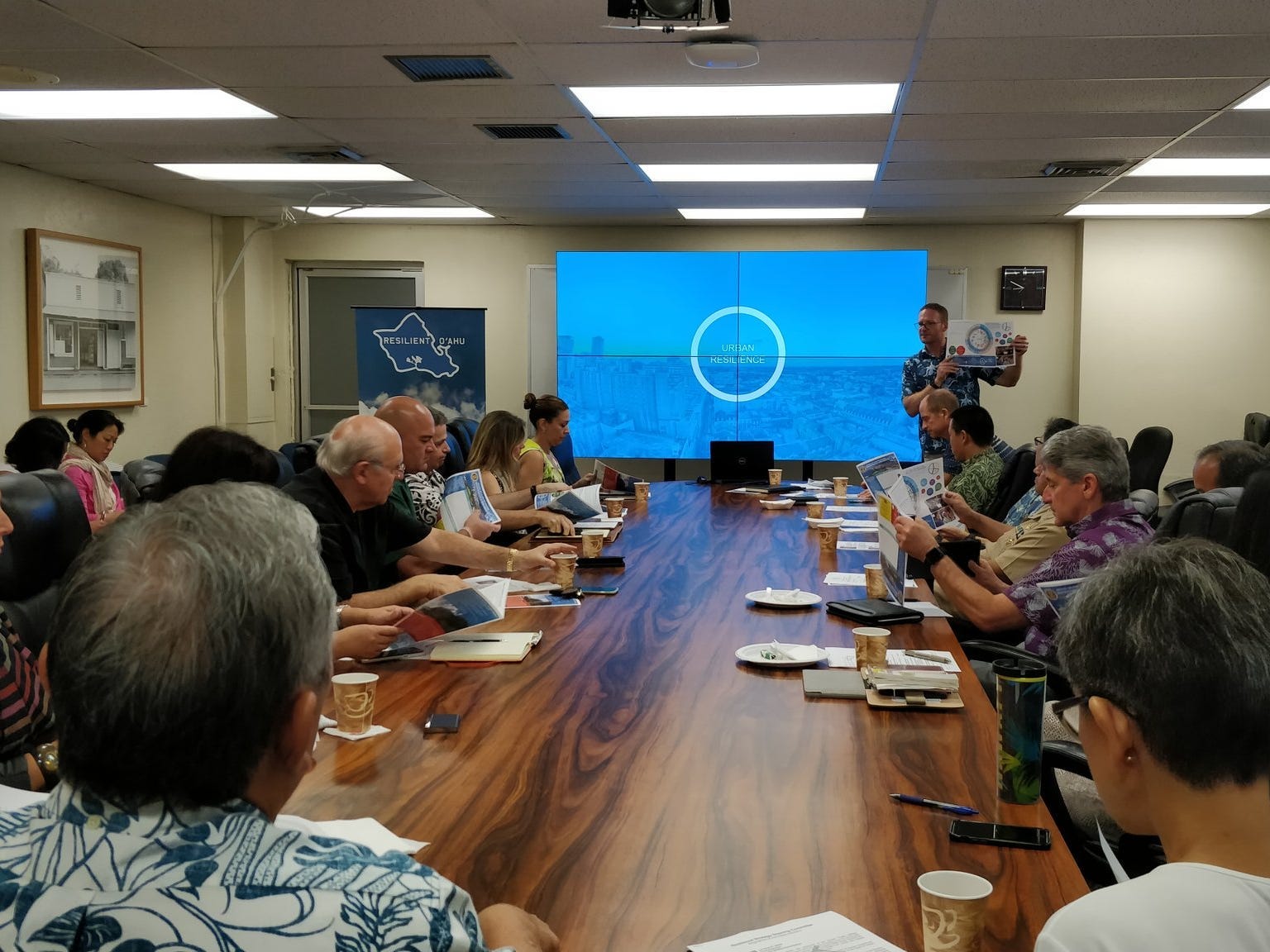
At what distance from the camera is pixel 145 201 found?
8.71 meters

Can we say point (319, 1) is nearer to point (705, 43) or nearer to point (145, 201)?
point (705, 43)

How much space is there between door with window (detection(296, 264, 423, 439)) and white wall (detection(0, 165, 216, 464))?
1062 mm

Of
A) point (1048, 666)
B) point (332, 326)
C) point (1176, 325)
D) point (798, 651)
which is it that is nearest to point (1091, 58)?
point (1048, 666)

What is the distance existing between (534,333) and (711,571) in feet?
21.1

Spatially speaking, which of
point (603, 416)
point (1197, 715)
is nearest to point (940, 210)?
point (603, 416)

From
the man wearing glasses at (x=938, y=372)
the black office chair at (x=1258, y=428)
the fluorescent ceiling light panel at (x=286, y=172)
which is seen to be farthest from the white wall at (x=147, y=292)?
the black office chair at (x=1258, y=428)

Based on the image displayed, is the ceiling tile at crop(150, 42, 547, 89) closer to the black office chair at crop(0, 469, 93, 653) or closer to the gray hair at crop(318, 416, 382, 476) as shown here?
the gray hair at crop(318, 416, 382, 476)

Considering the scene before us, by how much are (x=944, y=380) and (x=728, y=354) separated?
97.2 inches

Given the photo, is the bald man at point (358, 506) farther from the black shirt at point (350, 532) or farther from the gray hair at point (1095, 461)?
the gray hair at point (1095, 461)

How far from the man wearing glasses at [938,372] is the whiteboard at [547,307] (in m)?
2.09

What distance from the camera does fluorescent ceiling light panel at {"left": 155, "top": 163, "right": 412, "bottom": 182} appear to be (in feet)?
23.9

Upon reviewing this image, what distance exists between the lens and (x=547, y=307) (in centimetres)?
1016

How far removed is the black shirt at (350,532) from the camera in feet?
10.6

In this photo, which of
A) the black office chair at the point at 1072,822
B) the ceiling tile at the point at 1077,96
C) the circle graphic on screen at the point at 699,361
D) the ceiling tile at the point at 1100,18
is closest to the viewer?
the black office chair at the point at 1072,822
